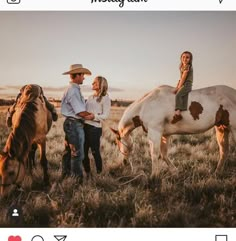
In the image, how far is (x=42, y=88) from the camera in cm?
441

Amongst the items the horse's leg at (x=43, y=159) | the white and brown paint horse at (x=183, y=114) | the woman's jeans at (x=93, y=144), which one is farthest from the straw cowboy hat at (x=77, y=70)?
the horse's leg at (x=43, y=159)

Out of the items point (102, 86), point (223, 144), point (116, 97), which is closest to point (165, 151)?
point (223, 144)

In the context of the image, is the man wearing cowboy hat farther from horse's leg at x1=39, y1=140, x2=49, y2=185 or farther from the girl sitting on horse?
the girl sitting on horse

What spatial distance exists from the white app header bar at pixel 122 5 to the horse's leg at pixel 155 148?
1301 mm

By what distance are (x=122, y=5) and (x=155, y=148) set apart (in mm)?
1523

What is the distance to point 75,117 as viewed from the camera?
163 inches

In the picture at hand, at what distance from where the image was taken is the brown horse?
3.94 meters

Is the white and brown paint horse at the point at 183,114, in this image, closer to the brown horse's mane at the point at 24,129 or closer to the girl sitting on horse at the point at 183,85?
the girl sitting on horse at the point at 183,85

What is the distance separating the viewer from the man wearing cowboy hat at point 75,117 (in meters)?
4.11

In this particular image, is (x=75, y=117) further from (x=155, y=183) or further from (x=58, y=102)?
(x=155, y=183)
